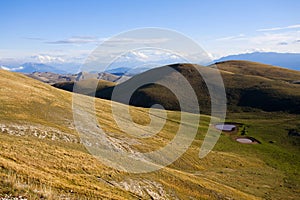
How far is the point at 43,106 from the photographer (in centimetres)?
5600

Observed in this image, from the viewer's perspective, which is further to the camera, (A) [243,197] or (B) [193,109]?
(B) [193,109]

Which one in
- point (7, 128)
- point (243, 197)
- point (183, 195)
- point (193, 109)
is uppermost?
point (7, 128)

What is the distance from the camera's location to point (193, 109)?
6447 inches

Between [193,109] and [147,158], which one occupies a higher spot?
[147,158]

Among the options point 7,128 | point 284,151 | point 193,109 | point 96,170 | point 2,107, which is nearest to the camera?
point 96,170

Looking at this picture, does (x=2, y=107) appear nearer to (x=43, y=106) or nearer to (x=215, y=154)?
(x=43, y=106)

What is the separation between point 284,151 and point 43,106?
67.1 m

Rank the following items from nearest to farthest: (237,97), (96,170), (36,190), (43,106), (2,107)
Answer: (36,190)
(96,170)
(2,107)
(43,106)
(237,97)

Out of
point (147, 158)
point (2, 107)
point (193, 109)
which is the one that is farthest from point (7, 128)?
point (193, 109)

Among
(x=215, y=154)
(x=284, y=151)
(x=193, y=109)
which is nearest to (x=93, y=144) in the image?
(x=215, y=154)

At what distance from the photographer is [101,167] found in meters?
33.8

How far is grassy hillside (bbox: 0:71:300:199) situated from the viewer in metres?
23.4

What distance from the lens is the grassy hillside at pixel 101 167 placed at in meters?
23.4

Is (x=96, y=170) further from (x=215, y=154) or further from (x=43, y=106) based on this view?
(x=215, y=154)
